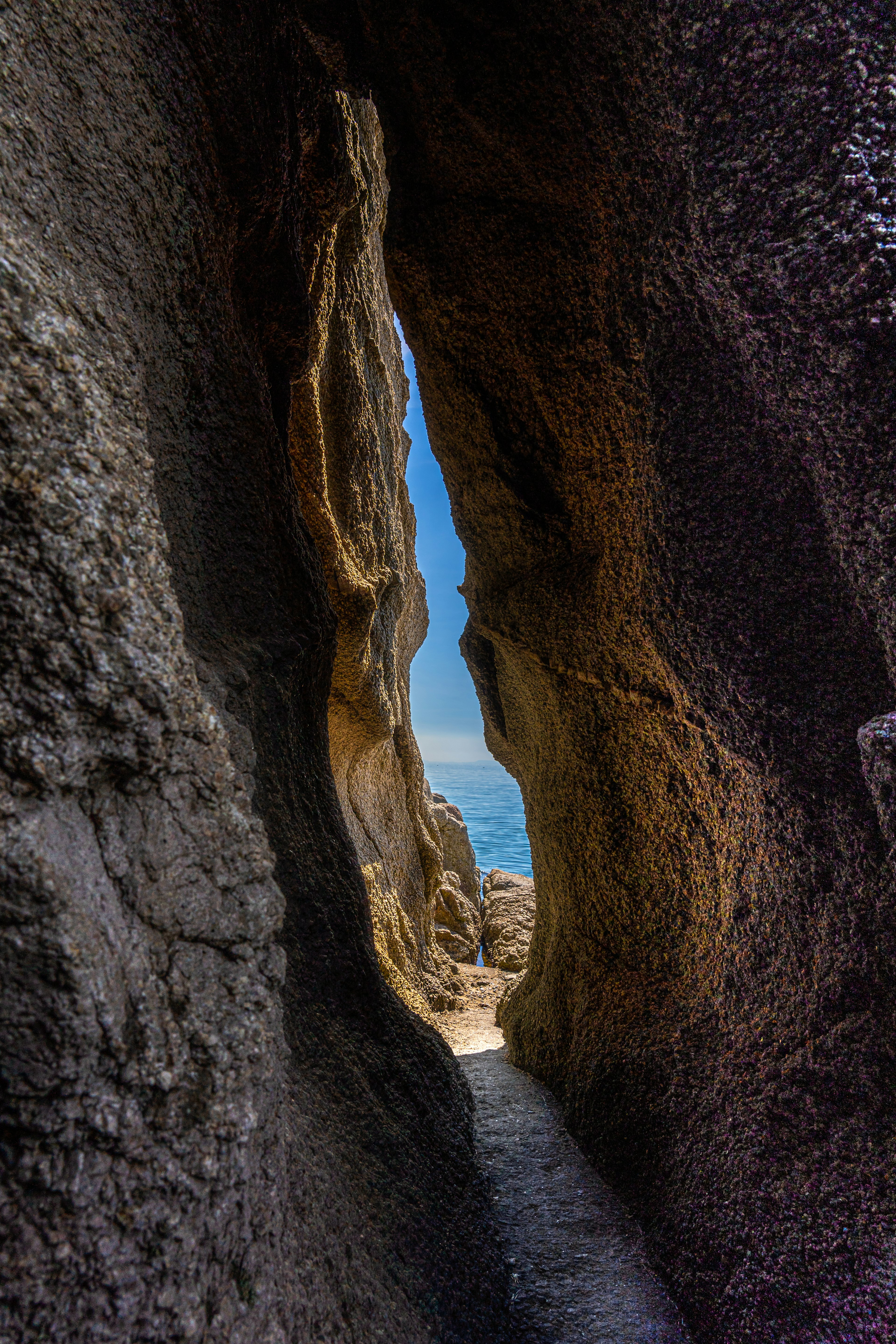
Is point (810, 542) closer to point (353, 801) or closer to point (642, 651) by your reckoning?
point (642, 651)

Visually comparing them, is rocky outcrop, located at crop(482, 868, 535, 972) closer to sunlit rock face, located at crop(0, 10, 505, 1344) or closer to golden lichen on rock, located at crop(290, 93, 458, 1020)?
golden lichen on rock, located at crop(290, 93, 458, 1020)

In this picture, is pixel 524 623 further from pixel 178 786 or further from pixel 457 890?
pixel 457 890

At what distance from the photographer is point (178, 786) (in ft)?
3.55

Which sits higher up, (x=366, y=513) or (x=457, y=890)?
(x=366, y=513)

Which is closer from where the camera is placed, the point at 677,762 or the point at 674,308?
the point at 674,308

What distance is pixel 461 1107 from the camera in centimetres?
225

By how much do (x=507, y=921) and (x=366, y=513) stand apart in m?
5.86

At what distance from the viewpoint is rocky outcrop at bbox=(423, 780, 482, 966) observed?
714 centimetres

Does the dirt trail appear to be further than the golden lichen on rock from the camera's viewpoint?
No

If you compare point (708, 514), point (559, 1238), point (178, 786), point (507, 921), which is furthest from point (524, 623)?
point (507, 921)

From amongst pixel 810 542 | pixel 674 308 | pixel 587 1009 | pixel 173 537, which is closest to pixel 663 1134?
pixel 587 1009

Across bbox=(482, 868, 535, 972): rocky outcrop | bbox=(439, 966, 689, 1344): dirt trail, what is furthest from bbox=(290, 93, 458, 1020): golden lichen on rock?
bbox=(482, 868, 535, 972): rocky outcrop

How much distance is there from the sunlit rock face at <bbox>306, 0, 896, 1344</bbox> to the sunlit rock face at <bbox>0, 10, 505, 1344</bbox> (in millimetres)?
640

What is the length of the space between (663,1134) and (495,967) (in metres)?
5.14
